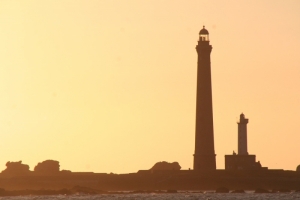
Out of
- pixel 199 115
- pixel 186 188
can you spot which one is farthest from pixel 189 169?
pixel 199 115

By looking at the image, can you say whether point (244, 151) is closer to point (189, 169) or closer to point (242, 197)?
point (189, 169)

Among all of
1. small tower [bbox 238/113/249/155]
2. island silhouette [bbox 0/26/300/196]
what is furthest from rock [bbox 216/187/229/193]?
small tower [bbox 238/113/249/155]

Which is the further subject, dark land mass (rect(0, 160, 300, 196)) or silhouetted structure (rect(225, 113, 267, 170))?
silhouetted structure (rect(225, 113, 267, 170))

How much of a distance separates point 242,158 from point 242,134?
4.12 m

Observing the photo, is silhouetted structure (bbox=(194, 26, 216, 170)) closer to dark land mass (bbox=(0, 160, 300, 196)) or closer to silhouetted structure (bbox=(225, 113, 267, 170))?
dark land mass (bbox=(0, 160, 300, 196))

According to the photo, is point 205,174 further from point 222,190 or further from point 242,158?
point 242,158

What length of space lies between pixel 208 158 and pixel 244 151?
773 cm

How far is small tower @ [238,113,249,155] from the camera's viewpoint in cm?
17912

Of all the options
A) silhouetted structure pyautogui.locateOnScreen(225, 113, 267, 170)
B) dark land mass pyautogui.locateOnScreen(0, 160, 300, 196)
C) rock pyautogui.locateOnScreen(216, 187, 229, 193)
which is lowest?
rock pyautogui.locateOnScreen(216, 187, 229, 193)

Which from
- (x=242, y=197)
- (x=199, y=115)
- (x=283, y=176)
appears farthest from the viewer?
(x=283, y=176)

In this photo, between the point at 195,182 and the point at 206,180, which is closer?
the point at 206,180

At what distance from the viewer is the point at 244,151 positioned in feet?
594

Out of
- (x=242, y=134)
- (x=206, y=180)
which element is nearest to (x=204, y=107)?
(x=242, y=134)

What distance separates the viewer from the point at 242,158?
182125 mm
